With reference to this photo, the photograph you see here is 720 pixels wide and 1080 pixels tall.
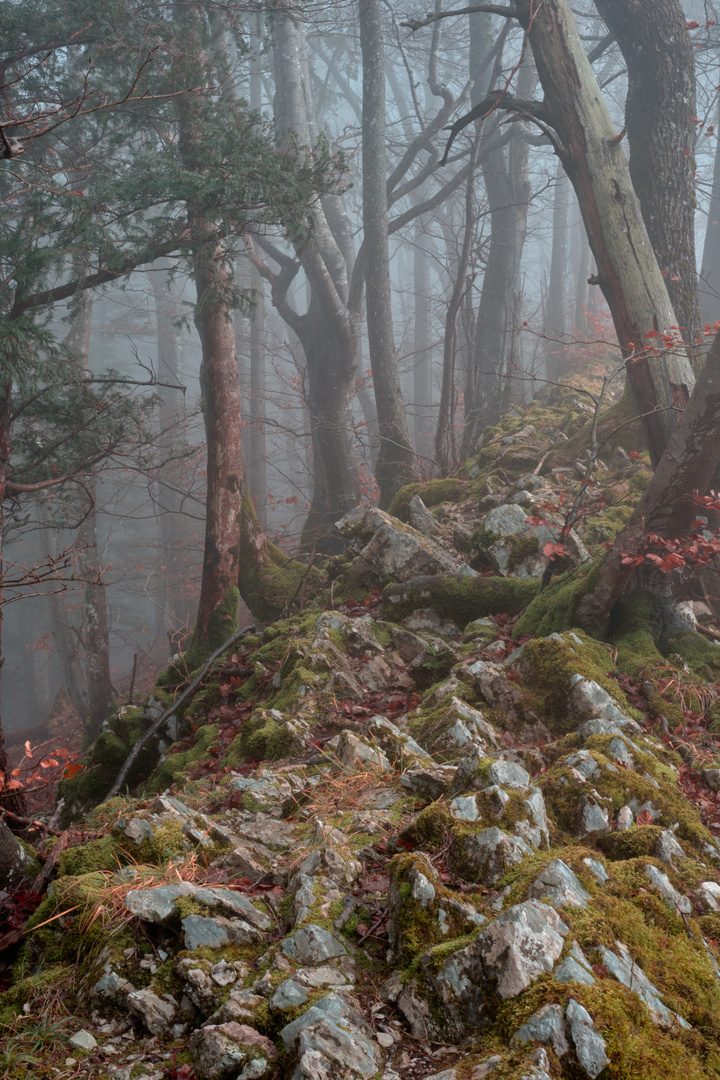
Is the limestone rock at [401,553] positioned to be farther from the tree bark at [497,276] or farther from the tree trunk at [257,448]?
the tree trunk at [257,448]

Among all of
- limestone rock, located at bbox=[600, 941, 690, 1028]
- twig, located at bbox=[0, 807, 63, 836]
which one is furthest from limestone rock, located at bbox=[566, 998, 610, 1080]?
twig, located at bbox=[0, 807, 63, 836]

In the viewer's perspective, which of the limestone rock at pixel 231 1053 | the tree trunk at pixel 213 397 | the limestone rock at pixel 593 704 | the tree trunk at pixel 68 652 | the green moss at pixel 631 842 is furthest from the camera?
the tree trunk at pixel 68 652

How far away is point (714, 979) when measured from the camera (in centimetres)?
212

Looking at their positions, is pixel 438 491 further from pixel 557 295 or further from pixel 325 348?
pixel 557 295

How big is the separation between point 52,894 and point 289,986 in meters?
1.13

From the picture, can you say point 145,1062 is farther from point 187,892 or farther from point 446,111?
point 446,111

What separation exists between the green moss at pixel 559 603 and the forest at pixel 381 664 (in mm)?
30

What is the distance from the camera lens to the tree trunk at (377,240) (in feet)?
37.1

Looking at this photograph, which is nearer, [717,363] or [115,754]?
[717,363]

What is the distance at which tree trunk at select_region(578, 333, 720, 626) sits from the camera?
475 cm

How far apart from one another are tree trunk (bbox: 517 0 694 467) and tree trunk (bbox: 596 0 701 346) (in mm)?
721

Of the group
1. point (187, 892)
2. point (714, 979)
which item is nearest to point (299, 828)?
point (187, 892)

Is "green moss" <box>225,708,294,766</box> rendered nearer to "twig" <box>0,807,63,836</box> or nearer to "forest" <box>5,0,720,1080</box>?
"forest" <box>5,0,720,1080</box>

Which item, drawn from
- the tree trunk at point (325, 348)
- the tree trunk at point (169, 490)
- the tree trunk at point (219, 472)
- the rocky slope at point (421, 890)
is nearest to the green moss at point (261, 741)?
the rocky slope at point (421, 890)
